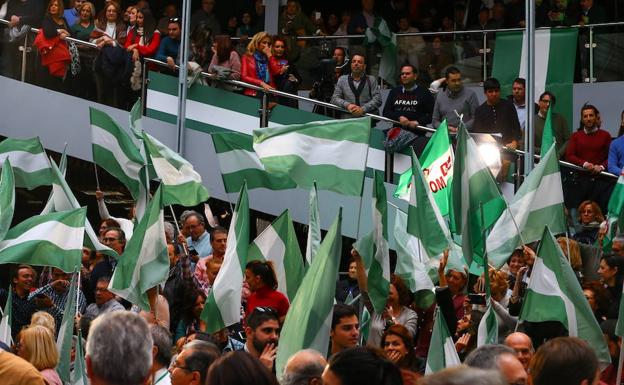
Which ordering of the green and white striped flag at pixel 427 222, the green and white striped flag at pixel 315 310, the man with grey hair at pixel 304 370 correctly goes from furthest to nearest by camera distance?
1. the green and white striped flag at pixel 427 222
2. the green and white striped flag at pixel 315 310
3. the man with grey hair at pixel 304 370

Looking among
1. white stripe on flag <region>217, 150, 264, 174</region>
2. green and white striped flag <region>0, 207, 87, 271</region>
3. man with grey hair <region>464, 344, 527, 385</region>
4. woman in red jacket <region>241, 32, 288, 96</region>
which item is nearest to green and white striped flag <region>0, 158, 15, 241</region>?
green and white striped flag <region>0, 207, 87, 271</region>

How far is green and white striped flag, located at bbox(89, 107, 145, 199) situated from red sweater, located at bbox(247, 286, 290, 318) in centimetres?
A: 266

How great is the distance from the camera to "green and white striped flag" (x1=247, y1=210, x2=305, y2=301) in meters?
11.7

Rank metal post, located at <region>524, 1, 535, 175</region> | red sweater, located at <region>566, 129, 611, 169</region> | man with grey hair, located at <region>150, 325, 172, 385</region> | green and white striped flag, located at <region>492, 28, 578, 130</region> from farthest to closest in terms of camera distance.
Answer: green and white striped flag, located at <region>492, 28, 578, 130</region>
red sweater, located at <region>566, 129, 611, 169</region>
metal post, located at <region>524, 1, 535, 175</region>
man with grey hair, located at <region>150, 325, 172, 385</region>

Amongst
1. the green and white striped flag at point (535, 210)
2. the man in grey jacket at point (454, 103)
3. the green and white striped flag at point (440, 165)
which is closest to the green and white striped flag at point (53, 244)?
the green and white striped flag at point (535, 210)

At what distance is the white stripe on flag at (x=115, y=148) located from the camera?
13383mm

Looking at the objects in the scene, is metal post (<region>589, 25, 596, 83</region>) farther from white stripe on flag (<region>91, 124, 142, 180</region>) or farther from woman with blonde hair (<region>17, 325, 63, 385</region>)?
woman with blonde hair (<region>17, 325, 63, 385</region>)

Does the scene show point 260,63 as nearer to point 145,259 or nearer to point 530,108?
point 530,108

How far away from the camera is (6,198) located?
12.0 metres

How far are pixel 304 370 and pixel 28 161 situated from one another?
7570mm

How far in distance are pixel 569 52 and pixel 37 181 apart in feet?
22.8

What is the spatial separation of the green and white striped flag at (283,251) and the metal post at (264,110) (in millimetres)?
4577

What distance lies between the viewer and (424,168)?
13.6 meters

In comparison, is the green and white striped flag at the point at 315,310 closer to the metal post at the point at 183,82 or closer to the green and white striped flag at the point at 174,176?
the green and white striped flag at the point at 174,176
